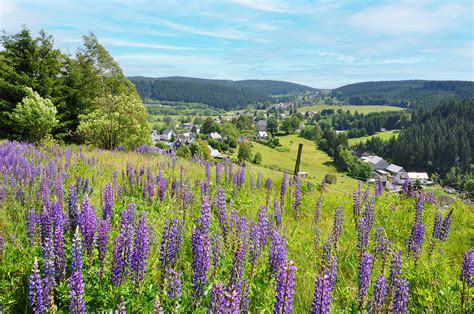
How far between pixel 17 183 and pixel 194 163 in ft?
22.8

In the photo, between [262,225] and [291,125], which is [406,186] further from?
[291,125]

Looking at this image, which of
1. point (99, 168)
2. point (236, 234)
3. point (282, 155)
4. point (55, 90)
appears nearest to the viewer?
point (236, 234)

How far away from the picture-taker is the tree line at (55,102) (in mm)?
20859

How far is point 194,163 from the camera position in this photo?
44.3ft

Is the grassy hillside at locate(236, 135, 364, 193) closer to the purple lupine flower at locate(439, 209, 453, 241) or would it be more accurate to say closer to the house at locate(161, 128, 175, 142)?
the house at locate(161, 128, 175, 142)

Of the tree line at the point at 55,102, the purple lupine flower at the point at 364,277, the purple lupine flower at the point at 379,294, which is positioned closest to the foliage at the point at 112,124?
the tree line at the point at 55,102

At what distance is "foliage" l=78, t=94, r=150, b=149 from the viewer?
2324cm

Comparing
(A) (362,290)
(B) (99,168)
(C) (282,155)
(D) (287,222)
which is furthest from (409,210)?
(C) (282,155)

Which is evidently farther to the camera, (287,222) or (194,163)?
(194,163)

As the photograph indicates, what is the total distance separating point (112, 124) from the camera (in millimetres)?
23078

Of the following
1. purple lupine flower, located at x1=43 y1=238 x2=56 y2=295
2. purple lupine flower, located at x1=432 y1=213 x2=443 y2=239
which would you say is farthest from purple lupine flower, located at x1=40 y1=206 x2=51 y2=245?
purple lupine flower, located at x1=432 y1=213 x2=443 y2=239

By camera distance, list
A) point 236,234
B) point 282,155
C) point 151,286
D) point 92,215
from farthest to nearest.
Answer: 1. point 282,155
2. point 236,234
3. point 92,215
4. point 151,286

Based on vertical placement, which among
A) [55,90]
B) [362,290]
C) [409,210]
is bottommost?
[409,210]

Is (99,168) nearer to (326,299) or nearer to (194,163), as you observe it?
(194,163)
